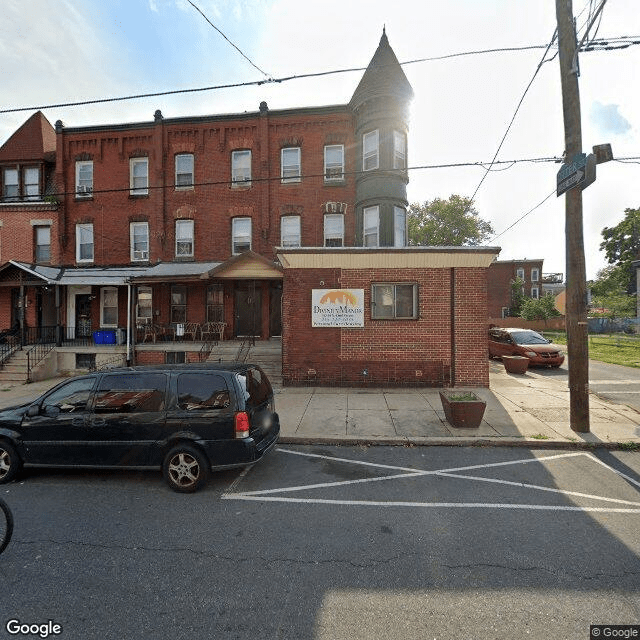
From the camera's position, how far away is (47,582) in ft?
10.4

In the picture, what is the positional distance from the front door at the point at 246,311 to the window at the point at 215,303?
74cm

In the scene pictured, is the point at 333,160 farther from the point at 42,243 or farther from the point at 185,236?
the point at 42,243

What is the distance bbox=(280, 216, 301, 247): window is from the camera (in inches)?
683

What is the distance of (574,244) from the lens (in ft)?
23.3

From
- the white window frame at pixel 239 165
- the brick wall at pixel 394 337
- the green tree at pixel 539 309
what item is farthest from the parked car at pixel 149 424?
the green tree at pixel 539 309

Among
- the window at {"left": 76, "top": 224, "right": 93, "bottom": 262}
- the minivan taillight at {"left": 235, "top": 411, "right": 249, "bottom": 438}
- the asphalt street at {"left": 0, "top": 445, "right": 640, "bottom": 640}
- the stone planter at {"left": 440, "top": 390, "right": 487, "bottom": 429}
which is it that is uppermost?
the window at {"left": 76, "top": 224, "right": 93, "bottom": 262}

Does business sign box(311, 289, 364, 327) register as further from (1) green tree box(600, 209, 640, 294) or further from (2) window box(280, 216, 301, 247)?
(1) green tree box(600, 209, 640, 294)

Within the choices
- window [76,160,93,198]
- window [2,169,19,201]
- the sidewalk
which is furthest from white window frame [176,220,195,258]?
window [2,169,19,201]

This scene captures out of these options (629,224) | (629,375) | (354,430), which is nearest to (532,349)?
(629,375)

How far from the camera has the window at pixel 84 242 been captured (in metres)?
18.5

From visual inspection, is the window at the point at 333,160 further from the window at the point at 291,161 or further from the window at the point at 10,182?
the window at the point at 10,182

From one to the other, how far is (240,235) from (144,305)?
6150 millimetres

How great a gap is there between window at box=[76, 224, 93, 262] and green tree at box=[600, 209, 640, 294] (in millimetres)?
60482

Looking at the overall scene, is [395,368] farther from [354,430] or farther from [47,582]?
[47,582]
